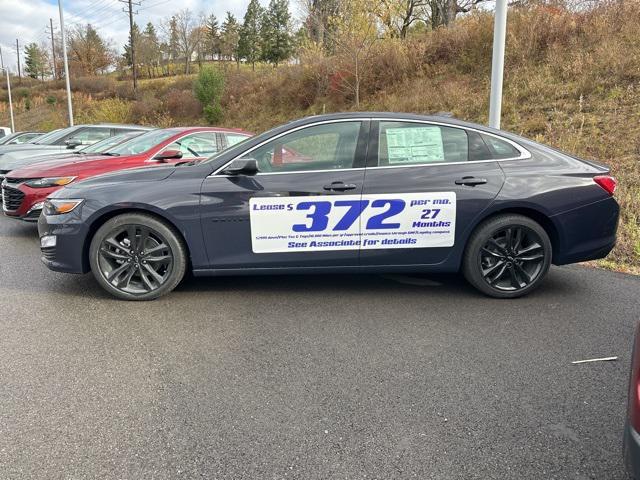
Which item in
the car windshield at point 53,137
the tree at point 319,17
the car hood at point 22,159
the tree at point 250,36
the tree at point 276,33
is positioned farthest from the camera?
the tree at point 250,36

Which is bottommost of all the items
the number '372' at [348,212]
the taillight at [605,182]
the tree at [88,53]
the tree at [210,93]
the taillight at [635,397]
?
the taillight at [635,397]

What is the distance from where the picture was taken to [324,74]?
23.9 meters

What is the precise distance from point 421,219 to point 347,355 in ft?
4.69

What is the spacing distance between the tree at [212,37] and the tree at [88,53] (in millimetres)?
14187

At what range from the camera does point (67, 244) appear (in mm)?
4215

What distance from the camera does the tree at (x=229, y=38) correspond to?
235ft

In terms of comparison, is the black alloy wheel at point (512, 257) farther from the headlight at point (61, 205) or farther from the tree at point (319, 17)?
the tree at point (319, 17)

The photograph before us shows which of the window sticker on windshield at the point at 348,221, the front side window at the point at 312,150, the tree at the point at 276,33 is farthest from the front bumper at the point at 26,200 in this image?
the tree at the point at 276,33

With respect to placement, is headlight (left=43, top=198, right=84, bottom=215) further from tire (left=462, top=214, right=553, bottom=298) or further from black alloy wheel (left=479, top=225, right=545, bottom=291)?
black alloy wheel (left=479, top=225, right=545, bottom=291)

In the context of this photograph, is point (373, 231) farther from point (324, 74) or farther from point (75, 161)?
point (324, 74)

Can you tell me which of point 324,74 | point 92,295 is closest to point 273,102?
point 324,74

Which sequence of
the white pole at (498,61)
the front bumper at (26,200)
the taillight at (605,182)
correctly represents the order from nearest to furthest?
1. the taillight at (605,182)
2. the front bumper at (26,200)
3. the white pole at (498,61)

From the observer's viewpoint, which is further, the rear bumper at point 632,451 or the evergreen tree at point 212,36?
the evergreen tree at point 212,36

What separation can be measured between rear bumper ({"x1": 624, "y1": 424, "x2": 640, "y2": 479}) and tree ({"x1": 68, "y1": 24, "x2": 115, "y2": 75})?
259ft
